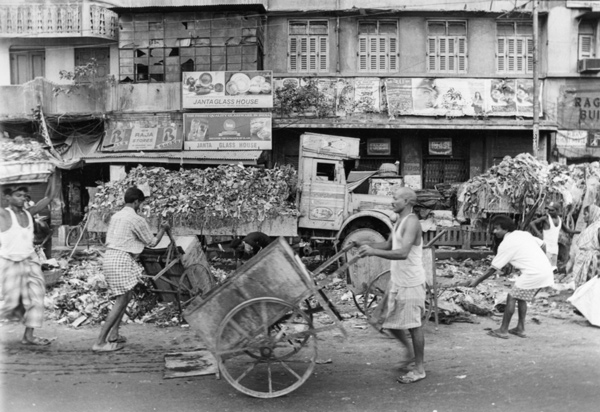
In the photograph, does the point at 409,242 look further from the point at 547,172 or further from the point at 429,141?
the point at 429,141

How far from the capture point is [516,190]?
1076 centimetres

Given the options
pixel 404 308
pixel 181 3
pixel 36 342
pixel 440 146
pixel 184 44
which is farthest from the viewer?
pixel 440 146

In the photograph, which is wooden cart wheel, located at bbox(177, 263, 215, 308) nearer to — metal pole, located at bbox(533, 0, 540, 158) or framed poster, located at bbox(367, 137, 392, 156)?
framed poster, located at bbox(367, 137, 392, 156)

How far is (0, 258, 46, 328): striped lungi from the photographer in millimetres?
5910

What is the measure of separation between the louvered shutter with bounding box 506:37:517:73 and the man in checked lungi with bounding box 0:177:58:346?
54.3 ft

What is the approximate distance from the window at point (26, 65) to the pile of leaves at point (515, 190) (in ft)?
49.6

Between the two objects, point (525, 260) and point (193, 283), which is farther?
point (193, 283)

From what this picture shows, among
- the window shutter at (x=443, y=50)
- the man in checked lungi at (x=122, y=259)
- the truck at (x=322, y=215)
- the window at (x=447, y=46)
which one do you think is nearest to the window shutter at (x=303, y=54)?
the window at (x=447, y=46)

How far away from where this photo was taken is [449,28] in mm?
18375

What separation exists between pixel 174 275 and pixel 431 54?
14.1 metres

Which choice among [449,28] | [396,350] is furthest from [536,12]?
[396,350]

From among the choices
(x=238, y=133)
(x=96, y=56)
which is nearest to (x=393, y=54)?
(x=238, y=133)

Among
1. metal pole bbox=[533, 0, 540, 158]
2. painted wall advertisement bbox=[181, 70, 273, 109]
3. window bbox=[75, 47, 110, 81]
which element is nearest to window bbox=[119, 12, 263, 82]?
painted wall advertisement bbox=[181, 70, 273, 109]

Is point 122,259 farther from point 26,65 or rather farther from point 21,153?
point 26,65
